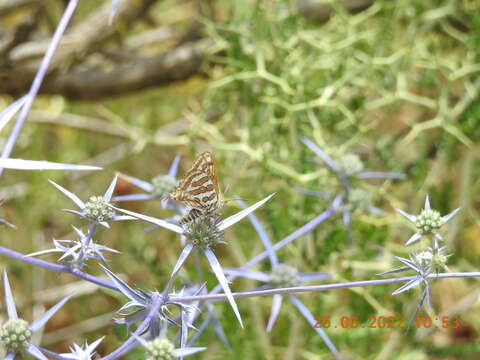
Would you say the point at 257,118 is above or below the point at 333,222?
above

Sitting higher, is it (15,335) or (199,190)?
(199,190)

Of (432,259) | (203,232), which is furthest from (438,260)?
(203,232)

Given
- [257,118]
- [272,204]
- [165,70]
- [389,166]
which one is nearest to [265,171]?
[272,204]

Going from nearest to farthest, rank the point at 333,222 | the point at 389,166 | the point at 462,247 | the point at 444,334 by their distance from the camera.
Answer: the point at 333,222, the point at 389,166, the point at 462,247, the point at 444,334

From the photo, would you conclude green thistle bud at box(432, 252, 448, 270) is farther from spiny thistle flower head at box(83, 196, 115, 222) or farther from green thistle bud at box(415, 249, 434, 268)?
spiny thistle flower head at box(83, 196, 115, 222)

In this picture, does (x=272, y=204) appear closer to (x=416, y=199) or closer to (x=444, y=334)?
(x=416, y=199)

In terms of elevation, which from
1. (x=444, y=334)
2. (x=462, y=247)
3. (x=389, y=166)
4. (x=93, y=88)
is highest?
(x=93, y=88)
